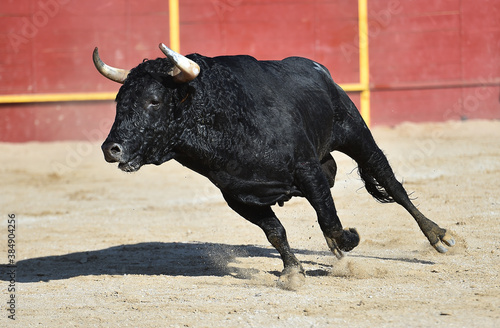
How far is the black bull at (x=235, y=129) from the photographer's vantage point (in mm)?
3650

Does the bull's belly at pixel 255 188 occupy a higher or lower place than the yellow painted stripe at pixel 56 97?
higher

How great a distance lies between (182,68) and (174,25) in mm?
6511

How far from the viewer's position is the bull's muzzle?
3.54m

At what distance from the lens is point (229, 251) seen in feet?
16.7

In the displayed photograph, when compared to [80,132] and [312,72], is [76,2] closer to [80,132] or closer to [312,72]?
[80,132]

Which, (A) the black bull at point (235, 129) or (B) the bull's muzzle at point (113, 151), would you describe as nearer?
(B) the bull's muzzle at point (113, 151)

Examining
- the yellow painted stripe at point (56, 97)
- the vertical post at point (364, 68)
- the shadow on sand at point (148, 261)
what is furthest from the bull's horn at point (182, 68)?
the vertical post at point (364, 68)

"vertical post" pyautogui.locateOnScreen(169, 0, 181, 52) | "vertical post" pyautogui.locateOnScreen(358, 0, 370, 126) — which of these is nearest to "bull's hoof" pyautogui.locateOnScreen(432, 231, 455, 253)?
"vertical post" pyautogui.locateOnScreen(358, 0, 370, 126)

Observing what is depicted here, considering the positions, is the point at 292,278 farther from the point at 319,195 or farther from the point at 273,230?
the point at 319,195

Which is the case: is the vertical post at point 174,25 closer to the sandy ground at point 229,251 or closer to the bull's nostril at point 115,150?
the sandy ground at point 229,251

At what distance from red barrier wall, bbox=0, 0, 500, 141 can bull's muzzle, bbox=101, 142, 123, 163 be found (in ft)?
20.9

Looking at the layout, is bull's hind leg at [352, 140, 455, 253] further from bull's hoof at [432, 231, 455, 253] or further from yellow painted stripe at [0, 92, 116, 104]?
yellow painted stripe at [0, 92, 116, 104]

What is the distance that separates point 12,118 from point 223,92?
659 cm

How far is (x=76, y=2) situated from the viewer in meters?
9.88
